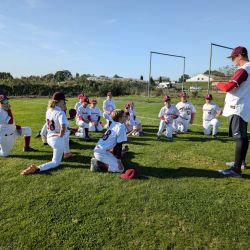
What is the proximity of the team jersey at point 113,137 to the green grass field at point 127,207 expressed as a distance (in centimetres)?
63

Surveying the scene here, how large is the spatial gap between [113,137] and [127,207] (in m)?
1.99

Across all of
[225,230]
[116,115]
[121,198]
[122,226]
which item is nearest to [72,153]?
[116,115]

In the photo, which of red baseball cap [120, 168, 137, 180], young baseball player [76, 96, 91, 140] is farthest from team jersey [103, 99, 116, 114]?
red baseball cap [120, 168, 137, 180]

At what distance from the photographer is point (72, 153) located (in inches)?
325

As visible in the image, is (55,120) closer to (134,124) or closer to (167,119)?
(167,119)

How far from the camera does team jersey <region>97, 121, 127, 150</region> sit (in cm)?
648

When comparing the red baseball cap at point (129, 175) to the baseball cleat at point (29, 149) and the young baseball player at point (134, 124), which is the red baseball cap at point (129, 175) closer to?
the baseball cleat at point (29, 149)

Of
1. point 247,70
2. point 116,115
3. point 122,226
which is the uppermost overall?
point 247,70

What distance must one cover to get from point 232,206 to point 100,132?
7655 millimetres

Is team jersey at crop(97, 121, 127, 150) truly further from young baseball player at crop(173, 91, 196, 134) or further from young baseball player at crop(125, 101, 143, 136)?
young baseball player at crop(173, 91, 196, 134)

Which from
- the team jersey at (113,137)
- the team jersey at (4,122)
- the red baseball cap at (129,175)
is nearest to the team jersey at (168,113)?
the team jersey at (113,137)

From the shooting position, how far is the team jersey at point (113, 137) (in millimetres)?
6480

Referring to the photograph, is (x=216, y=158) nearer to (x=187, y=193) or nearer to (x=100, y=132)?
(x=187, y=193)

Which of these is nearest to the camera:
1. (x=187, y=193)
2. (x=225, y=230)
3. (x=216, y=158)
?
(x=225, y=230)
